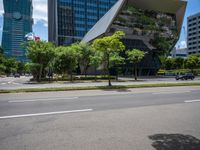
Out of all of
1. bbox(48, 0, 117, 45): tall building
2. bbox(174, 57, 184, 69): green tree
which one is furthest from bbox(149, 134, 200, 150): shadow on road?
bbox(48, 0, 117, 45): tall building

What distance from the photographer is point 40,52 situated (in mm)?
35531

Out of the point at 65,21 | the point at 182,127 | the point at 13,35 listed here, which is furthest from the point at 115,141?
the point at 13,35

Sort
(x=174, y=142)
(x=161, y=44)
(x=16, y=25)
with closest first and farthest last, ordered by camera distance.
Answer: (x=174, y=142)
(x=161, y=44)
(x=16, y=25)

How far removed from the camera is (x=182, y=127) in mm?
6023

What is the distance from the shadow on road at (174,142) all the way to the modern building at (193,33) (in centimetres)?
13071

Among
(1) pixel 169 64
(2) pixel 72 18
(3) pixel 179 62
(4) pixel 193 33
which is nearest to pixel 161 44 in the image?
(3) pixel 179 62

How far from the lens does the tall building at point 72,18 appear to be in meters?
110

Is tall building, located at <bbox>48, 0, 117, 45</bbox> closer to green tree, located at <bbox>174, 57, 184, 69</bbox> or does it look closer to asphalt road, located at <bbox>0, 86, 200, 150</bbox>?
green tree, located at <bbox>174, 57, 184, 69</bbox>

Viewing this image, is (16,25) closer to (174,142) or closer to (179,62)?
(179,62)

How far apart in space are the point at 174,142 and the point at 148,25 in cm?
6798

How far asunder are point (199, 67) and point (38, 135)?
72.2 meters

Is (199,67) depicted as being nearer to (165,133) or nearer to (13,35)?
(165,133)

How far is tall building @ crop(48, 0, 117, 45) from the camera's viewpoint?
360 feet

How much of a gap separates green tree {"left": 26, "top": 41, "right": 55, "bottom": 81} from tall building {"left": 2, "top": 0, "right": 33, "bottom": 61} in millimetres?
135446
